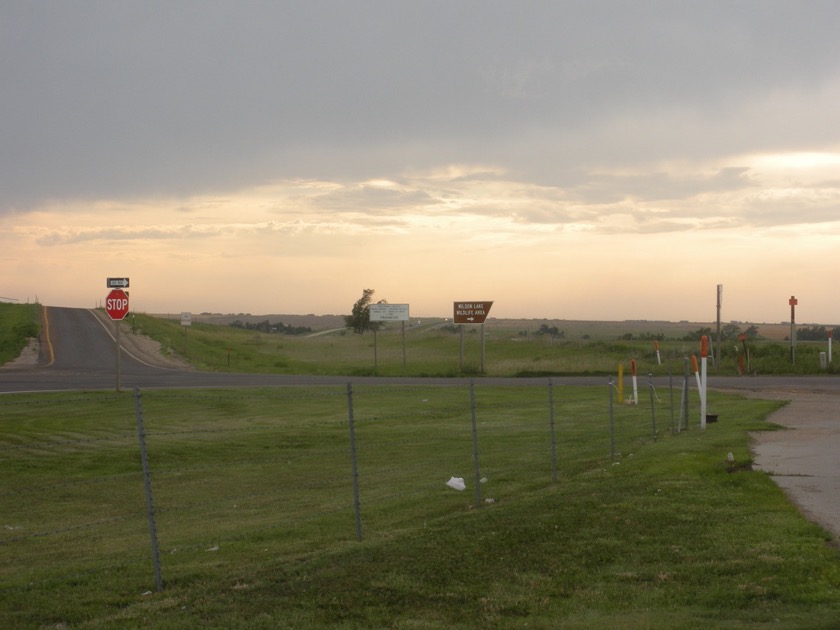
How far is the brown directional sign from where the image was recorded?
4984cm

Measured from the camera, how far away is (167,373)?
45.7 metres

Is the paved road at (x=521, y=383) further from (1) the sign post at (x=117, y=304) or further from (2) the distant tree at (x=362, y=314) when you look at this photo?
(2) the distant tree at (x=362, y=314)

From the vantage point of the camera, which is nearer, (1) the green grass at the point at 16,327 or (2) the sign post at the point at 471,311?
(2) the sign post at the point at 471,311

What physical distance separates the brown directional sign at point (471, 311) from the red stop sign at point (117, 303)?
21.9m

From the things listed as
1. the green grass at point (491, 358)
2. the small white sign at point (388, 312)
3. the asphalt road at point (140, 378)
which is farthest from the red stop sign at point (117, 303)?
the small white sign at point (388, 312)

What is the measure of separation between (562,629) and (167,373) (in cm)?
4114

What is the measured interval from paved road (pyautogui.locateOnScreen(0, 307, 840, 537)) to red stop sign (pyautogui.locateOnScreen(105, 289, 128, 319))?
17.3 feet

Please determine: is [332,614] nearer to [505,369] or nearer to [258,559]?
[258,559]

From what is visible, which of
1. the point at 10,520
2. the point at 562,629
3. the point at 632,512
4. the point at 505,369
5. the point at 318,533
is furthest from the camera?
the point at 505,369

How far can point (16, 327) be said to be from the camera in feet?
213

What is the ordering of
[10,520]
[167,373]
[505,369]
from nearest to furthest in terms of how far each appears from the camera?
[10,520] → [167,373] → [505,369]

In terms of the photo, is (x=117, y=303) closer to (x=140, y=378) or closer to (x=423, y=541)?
(x=140, y=378)

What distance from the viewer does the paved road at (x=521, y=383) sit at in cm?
1248

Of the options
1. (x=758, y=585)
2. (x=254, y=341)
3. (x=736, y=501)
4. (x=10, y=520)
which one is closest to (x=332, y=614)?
(x=758, y=585)
